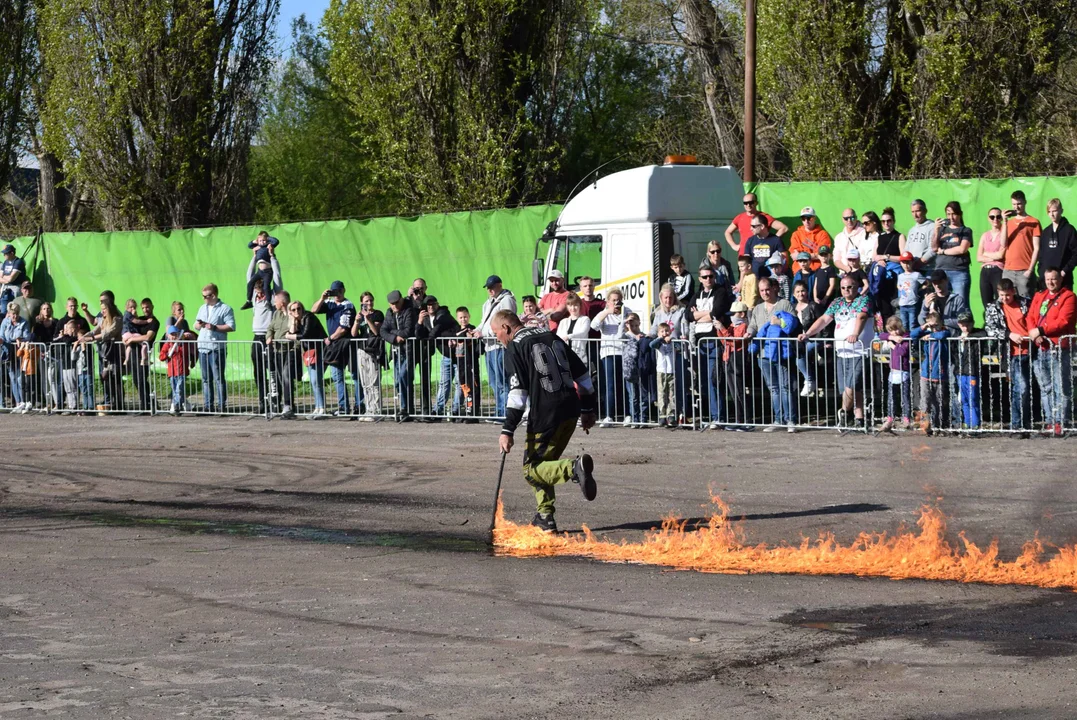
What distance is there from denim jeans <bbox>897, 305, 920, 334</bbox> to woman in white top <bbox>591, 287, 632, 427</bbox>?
10.7ft

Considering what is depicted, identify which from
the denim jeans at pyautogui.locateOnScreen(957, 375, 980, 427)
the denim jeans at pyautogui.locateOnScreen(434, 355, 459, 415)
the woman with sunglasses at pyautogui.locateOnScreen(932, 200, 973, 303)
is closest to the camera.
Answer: the denim jeans at pyautogui.locateOnScreen(957, 375, 980, 427)

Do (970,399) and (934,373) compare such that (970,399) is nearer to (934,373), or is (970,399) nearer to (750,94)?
(934,373)

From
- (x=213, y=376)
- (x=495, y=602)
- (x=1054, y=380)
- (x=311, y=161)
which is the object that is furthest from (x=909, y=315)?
(x=311, y=161)

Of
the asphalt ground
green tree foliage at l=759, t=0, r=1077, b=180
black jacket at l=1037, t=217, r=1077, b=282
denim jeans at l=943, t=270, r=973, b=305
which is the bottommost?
the asphalt ground

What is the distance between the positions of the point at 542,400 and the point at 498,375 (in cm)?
750

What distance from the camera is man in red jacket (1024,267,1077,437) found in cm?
1463

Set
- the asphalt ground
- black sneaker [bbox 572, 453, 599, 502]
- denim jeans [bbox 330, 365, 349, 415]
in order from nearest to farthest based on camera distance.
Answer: the asphalt ground < black sneaker [bbox 572, 453, 599, 502] < denim jeans [bbox 330, 365, 349, 415]

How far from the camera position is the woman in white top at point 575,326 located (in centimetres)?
1747

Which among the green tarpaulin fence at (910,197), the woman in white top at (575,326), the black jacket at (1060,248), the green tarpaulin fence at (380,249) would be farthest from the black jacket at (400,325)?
the black jacket at (1060,248)

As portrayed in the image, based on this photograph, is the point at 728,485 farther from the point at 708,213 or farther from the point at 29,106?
the point at 29,106

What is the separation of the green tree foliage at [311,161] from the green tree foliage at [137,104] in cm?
1748

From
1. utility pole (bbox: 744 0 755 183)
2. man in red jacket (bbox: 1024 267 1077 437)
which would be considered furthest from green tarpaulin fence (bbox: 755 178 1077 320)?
utility pole (bbox: 744 0 755 183)

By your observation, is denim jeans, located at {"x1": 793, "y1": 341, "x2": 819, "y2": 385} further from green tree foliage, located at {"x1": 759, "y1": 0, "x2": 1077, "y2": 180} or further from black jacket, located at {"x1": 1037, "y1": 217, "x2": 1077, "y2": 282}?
green tree foliage, located at {"x1": 759, "y1": 0, "x2": 1077, "y2": 180}

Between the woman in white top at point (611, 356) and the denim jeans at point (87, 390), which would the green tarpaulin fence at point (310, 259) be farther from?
the woman in white top at point (611, 356)
